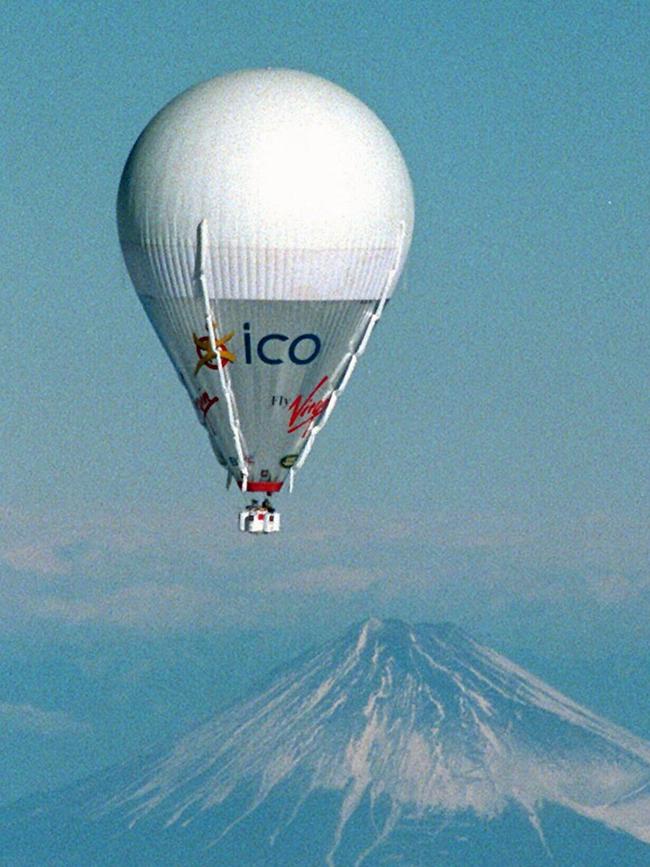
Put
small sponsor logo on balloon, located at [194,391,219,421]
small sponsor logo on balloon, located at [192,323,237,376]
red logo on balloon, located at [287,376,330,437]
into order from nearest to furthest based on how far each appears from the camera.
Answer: small sponsor logo on balloon, located at [192,323,237,376]
small sponsor logo on balloon, located at [194,391,219,421]
red logo on balloon, located at [287,376,330,437]

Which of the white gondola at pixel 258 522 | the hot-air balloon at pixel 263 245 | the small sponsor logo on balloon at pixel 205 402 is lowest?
the white gondola at pixel 258 522

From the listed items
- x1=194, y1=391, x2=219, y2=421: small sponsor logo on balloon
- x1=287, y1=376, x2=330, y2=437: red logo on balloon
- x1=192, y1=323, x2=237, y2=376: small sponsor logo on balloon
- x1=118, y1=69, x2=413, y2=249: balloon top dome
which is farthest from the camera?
x1=287, y1=376, x2=330, y2=437: red logo on balloon

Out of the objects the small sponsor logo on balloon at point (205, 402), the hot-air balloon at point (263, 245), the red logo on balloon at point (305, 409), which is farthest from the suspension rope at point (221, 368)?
the red logo on balloon at point (305, 409)

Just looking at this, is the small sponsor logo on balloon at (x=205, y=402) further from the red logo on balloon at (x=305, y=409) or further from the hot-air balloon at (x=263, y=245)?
the red logo on balloon at (x=305, y=409)

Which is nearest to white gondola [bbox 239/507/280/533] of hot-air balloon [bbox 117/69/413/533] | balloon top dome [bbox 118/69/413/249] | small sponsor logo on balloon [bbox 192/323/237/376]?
hot-air balloon [bbox 117/69/413/533]

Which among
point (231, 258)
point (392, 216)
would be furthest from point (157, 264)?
point (392, 216)

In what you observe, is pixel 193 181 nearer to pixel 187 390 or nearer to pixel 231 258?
pixel 231 258

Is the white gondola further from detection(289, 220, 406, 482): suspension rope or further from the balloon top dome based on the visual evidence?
the balloon top dome
